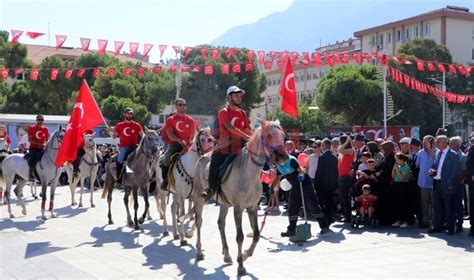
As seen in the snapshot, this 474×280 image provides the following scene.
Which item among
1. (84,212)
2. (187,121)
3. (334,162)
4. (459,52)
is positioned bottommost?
(84,212)

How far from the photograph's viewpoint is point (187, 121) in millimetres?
11227

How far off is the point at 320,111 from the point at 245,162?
48.3 meters

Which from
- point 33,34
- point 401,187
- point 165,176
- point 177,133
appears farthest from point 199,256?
point 33,34

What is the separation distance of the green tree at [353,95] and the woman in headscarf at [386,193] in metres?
36.6

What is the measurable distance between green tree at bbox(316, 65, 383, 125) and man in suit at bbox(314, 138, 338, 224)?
36968 millimetres

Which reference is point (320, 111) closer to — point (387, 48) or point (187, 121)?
point (387, 48)

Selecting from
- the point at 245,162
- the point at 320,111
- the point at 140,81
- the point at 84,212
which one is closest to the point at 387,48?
the point at 320,111

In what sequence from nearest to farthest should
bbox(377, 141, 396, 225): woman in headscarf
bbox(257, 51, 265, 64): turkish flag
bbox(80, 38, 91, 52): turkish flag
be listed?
1. bbox(377, 141, 396, 225): woman in headscarf
2. bbox(80, 38, 91, 52): turkish flag
3. bbox(257, 51, 265, 64): turkish flag

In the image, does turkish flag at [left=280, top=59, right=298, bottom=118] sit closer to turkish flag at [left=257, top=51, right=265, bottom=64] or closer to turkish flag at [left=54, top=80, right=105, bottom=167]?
turkish flag at [left=54, top=80, right=105, bottom=167]

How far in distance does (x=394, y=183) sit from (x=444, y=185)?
152 centimetres

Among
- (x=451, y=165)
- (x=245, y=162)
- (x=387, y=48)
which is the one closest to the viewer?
(x=245, y=162)

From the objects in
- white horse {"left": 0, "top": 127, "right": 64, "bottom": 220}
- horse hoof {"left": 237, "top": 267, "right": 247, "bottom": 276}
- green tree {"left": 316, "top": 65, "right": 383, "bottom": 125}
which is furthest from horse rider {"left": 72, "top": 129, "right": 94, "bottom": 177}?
green tree {"left": 316, "top": 65, "right": 383, "bottom": 125}

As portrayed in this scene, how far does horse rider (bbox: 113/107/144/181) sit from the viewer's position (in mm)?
13078

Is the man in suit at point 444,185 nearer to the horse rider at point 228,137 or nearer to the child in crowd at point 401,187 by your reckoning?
the child in crowd at point 401,187
